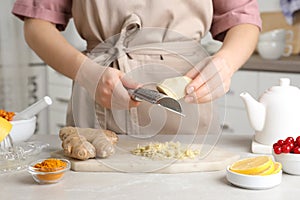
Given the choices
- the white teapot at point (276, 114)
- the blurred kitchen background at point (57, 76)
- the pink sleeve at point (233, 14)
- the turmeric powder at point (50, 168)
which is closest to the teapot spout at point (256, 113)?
the white teapot at point (276, 114)

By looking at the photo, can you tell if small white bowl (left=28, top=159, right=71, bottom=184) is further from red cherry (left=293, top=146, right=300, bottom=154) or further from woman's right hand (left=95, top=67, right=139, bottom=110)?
red cherry (left=293, top=146, right=300, bottom=154)

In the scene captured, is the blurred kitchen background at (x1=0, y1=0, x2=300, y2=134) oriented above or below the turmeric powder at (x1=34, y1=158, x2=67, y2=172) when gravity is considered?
below

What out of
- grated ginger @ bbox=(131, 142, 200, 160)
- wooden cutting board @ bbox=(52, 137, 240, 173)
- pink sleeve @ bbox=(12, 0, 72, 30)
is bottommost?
wooden cutting board @ bbox=(52, 137, 240, 173)

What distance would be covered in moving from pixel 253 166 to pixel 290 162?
9cm

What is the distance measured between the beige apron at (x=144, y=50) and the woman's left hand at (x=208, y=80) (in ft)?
0.07

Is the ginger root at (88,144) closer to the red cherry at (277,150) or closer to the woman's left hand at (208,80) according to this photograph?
the woman's left hand at (208,80)

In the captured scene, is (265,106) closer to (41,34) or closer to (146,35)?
(146,35)

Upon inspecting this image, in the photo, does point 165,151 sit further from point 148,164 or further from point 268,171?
point 268,171

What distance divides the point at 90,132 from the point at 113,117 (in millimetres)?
87

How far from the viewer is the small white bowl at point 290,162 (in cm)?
85

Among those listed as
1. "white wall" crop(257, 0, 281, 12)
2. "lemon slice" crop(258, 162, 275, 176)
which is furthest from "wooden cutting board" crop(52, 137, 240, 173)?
"white wall" crop(257, 0, 281, 12)

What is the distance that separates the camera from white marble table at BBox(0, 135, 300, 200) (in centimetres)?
75

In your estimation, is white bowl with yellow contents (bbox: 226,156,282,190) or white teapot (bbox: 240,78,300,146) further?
white teapot (bbox: 240,78,300,146)

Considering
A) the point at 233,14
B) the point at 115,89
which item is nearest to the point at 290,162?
the point at 115,89
